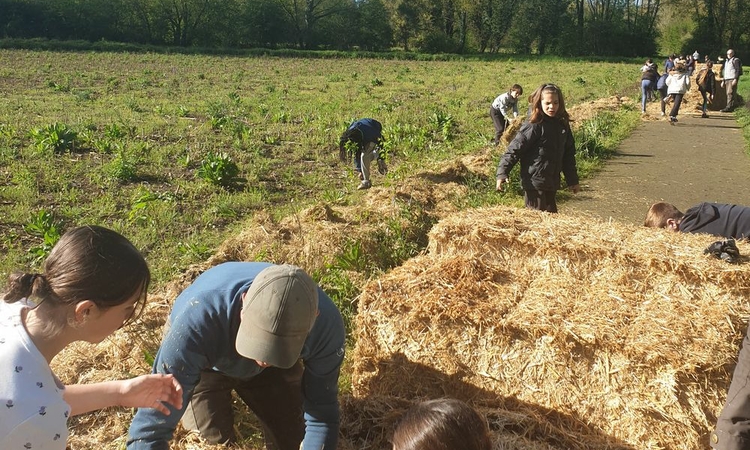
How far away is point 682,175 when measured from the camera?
959 centimetres

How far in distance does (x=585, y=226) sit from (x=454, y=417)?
2390mm

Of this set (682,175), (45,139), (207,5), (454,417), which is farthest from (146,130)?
(207,5)

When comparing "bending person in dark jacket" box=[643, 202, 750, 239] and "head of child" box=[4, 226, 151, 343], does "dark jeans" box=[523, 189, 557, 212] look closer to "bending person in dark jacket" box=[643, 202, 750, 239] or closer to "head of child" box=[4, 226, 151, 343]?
A: "bending person in dark jacket" box=[643, 202, 750, 239]

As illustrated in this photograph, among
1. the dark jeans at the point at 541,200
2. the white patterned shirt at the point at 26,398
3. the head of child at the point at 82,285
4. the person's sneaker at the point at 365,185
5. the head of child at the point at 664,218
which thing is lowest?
the person's sneaker at the point at 365,185

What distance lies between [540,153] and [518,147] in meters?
0.22

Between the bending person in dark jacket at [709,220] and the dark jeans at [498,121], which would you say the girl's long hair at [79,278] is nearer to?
the bending person in dark jacket at [709,220]

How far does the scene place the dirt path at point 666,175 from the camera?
7.99 meters

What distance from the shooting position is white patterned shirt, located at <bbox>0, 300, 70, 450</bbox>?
1604 millimetres

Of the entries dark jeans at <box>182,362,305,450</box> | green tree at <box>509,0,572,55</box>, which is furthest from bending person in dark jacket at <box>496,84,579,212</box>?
green tree at <box>509,0,572,55</box>

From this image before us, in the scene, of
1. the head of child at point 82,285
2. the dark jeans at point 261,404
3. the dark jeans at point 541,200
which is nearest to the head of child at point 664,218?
the dark jeans at point 541,200

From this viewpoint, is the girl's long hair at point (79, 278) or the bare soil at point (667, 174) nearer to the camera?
the girl's long hair at point (79, 278)

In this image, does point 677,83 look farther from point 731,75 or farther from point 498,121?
point 498,121

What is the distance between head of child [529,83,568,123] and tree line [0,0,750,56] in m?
52.4

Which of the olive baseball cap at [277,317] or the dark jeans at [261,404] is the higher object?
the olive baseball cap at [277,317]
